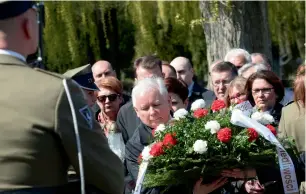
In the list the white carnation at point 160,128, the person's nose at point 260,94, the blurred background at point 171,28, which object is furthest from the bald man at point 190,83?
the white carnation at point 160,128

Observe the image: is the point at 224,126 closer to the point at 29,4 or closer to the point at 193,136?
the point at 193,136

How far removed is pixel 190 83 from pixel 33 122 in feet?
18.2

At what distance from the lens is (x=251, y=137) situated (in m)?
4.80

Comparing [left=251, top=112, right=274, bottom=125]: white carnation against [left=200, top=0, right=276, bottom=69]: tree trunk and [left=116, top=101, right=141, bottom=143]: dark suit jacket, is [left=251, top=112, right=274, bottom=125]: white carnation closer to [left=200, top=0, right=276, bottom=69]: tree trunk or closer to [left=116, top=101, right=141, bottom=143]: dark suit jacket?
[left=116, top=101, right=141, bottom=143]: dark suit jacket

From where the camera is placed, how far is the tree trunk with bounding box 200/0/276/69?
10.9m

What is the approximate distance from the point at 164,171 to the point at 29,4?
1.93 m

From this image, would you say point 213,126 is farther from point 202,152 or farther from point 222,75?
point 222,75

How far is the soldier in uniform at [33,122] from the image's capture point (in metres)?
2.93

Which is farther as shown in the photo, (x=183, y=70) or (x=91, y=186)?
(x=183, y=70)

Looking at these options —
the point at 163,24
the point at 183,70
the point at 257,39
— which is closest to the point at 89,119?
the point at 183,70

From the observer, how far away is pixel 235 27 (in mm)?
10977

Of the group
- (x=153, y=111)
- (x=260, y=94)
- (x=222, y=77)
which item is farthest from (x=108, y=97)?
(x=153, y=111)

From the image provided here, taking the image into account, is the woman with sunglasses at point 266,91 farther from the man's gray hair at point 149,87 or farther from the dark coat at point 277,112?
the man's gray hair at point 149,87

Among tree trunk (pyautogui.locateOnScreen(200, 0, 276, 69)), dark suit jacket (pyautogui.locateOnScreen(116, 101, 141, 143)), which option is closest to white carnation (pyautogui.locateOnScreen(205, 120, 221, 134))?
dark suit jacket (pyautogui.locateOnScreen(116, 101, 141, 143))
